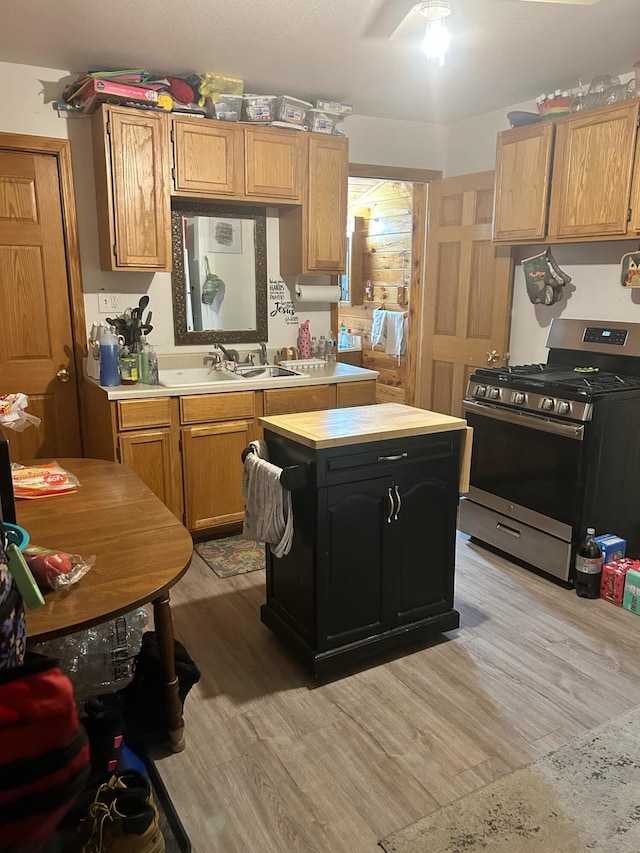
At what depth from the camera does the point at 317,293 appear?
161 inches

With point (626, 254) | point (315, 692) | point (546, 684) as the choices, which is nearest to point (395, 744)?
point (315, 692)

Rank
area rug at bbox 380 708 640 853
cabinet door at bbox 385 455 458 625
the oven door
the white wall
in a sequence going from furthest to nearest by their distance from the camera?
the white wall → the oven door → cabinet door at bbox 385 455 458 625 → area rug at bbox 380 708 640 853

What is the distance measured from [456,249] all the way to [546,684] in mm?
2893

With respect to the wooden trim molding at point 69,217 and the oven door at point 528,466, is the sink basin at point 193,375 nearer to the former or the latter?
the wooden trim molding at point 69,217

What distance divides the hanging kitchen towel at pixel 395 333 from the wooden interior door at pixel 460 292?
3.86 ft

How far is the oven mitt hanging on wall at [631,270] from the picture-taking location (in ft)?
10.6

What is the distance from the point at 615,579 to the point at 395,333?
3505 mm

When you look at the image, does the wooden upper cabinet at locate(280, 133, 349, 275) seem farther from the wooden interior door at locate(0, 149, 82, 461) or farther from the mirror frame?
the wooden interior door at locate(0, 149, 82, 461)

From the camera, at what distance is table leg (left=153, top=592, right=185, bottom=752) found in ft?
5.80

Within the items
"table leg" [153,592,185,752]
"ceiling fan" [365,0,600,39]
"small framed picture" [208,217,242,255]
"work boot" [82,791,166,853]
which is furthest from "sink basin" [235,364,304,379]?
"work boot" [82,791,166,853]

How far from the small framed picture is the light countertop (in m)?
0.79

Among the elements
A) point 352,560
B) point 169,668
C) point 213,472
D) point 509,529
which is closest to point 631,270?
point 509,529

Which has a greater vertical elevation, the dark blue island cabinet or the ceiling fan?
the ceiling fan

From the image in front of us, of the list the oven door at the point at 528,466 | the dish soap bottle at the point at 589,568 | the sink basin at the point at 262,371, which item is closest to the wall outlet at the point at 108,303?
the sink basin at the point at 262,371
